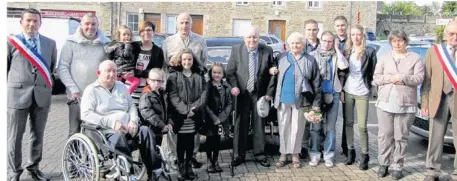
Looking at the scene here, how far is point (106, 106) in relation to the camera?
4828 millimetres

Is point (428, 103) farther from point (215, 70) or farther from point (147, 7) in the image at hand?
point (147, 7)

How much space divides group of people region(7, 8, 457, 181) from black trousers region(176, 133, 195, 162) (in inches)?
0.5

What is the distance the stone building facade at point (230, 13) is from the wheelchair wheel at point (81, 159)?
24.4 metres

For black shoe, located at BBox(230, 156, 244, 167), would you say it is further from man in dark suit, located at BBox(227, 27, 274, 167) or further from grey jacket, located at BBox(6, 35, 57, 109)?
grey jacket, located at BBox(6, 35, 57, 109)

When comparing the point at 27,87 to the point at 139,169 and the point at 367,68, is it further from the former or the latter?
the point at 367,68

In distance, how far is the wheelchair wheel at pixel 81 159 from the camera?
14.7 feet

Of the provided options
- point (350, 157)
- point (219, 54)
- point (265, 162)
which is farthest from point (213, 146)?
point (219, 54)

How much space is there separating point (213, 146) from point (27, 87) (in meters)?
2.20

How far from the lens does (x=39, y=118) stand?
5254 millimetres

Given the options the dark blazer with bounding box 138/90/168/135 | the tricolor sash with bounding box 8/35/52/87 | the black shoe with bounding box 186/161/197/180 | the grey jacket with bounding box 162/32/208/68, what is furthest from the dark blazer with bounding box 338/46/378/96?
the tricolor sash with bounding box 8/35/52/87

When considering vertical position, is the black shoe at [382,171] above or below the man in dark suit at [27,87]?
Result: below

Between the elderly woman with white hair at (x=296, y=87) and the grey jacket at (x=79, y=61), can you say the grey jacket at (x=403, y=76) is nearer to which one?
the elderly woman with white hair at (x=296, y=87)

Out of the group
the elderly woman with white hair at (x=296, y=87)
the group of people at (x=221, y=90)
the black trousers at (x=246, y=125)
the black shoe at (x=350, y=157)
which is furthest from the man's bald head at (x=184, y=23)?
the black shoe at (x=350, y=157)

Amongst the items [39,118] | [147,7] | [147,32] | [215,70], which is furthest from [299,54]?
[147,7]
